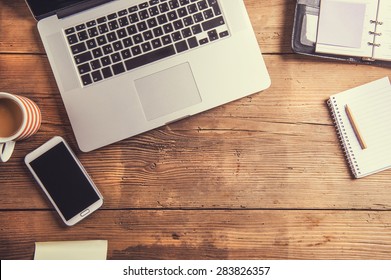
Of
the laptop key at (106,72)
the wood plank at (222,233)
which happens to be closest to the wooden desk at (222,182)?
the wood plank at (222,233)

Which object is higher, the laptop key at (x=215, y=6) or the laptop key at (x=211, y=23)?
the laptop key at (x=215, y=6)

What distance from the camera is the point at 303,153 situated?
924 mm

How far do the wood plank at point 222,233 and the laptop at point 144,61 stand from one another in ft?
0.57

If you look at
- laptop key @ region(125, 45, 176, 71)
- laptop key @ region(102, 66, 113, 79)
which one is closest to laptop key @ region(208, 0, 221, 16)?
laptop key @ region(125, 45, 176, 71)

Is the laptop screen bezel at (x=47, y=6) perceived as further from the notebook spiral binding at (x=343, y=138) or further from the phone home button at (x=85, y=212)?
the notebook spiral binding at (x=343, y=138)

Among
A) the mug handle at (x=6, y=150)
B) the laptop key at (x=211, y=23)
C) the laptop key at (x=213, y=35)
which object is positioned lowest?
the mug handle at (x=6, y=150)

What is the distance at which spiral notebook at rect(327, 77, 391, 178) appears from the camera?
90 cm

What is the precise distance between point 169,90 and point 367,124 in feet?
1.30

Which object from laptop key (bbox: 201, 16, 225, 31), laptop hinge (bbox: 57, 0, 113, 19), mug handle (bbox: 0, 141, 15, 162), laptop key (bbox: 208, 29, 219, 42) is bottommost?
mug handle (bbox: 0, 141, 15, 162)

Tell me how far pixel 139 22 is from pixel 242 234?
46cm

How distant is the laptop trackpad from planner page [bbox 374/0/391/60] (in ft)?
1.22

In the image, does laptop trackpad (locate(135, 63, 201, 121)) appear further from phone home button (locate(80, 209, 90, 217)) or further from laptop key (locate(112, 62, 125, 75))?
phone home button (locate(80, 209, 90, 217))

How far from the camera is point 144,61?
34.9 inches

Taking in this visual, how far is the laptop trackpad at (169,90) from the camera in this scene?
2.92 ft
